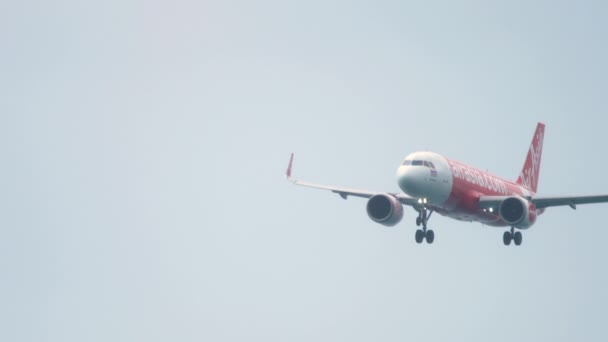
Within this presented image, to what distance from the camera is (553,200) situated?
269 ft

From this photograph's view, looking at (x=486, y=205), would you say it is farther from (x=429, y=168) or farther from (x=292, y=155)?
(x=292, y=155)

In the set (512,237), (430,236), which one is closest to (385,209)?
(430,236)

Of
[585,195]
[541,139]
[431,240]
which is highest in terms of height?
[541,139]

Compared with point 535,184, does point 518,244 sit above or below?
below

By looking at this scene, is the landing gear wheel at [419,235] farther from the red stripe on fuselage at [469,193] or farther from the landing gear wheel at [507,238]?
the landing gear wheel at [507,238]

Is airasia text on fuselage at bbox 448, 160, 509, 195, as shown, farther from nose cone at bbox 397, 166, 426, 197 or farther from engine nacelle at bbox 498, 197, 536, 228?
nose cone at bbox 397, 166, 426, 197

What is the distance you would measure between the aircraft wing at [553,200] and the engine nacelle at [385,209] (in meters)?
5.49

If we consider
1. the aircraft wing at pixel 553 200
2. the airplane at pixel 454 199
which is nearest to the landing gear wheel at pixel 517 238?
the airplane at pixel 454 199

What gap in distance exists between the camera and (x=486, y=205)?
80.8 meters

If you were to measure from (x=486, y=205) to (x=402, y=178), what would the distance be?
818cm

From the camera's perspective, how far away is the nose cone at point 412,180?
247ft

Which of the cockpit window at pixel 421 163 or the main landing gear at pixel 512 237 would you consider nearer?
the cockpit window at pixel 421 163

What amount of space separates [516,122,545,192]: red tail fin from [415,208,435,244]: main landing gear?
52.2 feet

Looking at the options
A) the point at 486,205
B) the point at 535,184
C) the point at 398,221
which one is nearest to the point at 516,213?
the point at 486,205
